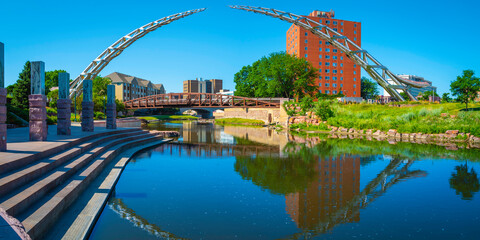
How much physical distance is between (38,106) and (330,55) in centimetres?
8288

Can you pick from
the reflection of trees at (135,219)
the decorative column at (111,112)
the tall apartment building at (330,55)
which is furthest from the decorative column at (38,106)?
the tall apartment building at (330,55)

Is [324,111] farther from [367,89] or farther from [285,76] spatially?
[367,89]

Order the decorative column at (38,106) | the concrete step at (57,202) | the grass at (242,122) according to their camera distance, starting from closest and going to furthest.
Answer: the concrete step at (57,202) → the decorative column at (38,106) → the grass at (242,122)

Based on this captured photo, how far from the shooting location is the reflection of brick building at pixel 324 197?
20.8 ft

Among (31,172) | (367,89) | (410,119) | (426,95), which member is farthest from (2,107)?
(367,89)

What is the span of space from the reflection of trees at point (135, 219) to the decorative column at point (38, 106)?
5.62 metres

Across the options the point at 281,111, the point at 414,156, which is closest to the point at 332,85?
the point at 281,111

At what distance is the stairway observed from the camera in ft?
16.4

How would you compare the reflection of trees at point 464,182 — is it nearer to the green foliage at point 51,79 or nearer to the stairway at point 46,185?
the stairway at point 46,185

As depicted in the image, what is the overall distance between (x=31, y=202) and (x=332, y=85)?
85722 mm

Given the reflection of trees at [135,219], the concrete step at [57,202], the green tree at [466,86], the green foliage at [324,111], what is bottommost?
the reflection of trees at [135,219]

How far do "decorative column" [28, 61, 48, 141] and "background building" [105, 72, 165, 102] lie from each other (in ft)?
304

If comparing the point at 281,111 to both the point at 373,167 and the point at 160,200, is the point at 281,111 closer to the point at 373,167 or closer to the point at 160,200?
the point at 373,167

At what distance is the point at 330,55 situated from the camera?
277 ft
